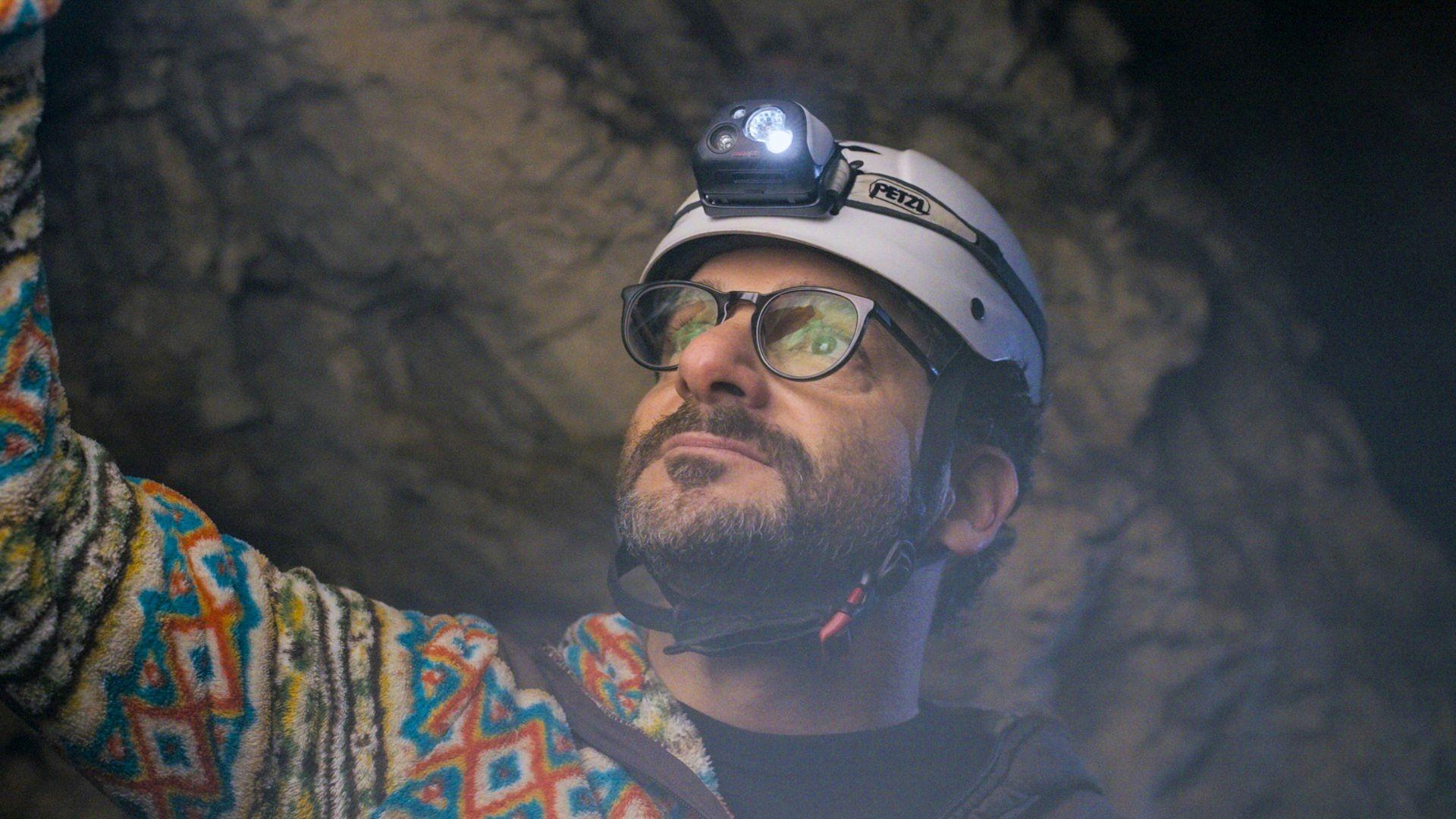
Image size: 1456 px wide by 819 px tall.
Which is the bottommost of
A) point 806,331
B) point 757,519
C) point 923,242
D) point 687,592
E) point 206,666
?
point 206,666

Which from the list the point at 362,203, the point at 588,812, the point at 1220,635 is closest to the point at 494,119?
the point at 362,203

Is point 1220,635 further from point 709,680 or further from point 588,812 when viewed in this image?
point 588,812

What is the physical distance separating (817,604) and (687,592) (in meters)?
0.19

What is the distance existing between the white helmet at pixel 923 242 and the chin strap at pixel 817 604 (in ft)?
0.39

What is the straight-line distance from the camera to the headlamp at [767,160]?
161cm

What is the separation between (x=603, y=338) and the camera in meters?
2.15

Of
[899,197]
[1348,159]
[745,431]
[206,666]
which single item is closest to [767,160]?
[899,197]

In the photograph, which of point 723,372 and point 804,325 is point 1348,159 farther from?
point 723,372

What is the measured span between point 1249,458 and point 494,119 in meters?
1.69

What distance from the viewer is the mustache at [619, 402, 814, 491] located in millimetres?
1507

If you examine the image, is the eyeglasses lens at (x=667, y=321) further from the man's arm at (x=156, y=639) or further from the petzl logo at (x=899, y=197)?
the man's arm at (x=156, y=639)

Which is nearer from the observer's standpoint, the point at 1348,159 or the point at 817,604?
the point at 817,604

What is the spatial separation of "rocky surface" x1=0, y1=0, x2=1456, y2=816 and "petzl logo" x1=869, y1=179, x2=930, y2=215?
0.49 m

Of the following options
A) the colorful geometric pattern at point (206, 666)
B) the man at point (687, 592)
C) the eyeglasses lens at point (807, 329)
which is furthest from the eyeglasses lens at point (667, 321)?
the colorful geometric pattern at point (206, 666)
